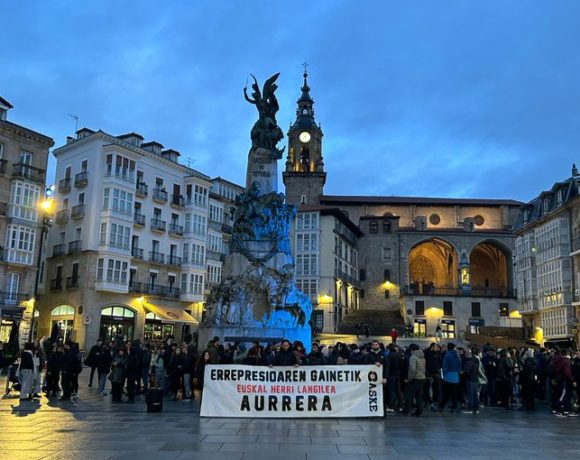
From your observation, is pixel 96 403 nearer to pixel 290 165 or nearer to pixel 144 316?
pixel 144 316

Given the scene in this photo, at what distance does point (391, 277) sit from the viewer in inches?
2879

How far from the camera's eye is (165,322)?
48.4 meters

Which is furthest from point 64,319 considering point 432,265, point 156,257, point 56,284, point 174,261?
point 432,265

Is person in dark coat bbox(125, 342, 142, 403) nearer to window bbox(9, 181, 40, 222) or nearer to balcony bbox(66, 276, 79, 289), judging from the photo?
window bbox(9, 181, 40, 222)

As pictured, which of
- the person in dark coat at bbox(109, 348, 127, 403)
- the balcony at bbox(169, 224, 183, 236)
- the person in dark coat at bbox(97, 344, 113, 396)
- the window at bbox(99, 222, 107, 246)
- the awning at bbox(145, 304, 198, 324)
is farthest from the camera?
the balcony at bbox(169, 224, 183, 236)

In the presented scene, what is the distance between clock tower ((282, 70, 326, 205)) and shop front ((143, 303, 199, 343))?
27113mm

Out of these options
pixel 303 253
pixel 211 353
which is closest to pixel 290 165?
pixel 303 253

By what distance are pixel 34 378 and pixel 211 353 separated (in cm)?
514

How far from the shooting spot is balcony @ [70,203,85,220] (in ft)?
147

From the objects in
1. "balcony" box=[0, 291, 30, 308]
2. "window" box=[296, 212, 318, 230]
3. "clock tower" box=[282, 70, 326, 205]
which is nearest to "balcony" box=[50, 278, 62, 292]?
"balcony" box=[0, 291, 30, 308]

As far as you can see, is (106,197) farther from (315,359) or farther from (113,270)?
(315,359)

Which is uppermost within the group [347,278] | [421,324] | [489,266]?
[489,266]

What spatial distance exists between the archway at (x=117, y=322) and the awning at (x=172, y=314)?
5.57ft

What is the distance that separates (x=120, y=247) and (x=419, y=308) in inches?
1518
